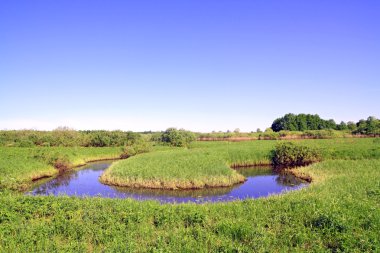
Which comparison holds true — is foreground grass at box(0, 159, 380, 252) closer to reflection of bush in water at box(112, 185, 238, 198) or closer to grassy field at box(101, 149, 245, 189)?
reflection of bush in water at box(112, 185, 238, 198)

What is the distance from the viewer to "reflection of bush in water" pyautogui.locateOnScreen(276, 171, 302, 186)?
28.4m

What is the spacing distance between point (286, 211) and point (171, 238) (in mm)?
5154

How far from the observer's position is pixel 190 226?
447 inches

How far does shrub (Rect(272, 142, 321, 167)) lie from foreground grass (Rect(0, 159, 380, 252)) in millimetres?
22899

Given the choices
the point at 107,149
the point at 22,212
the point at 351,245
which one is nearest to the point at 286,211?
the point at 351,245

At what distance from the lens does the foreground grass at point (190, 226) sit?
9617 millimetres

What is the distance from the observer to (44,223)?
1173cm

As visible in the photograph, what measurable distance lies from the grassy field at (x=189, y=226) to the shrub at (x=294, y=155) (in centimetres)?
2252

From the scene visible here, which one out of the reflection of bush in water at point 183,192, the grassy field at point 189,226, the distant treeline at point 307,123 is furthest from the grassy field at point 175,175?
the distant treeline at point 307,123

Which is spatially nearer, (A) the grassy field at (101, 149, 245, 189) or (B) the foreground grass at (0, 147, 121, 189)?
(B) the foreground grass at (0, 147, 121, 189)

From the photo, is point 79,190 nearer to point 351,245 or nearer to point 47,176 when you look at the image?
point 47,176

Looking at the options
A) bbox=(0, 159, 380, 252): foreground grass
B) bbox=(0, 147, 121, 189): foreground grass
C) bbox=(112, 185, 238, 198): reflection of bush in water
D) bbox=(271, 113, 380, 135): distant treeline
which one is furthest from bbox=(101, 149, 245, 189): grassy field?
bbox=(271, 113, 380, 135): distant treeline

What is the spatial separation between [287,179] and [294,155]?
7.80m

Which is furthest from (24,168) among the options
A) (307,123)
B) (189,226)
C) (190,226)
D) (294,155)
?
(307,123)
